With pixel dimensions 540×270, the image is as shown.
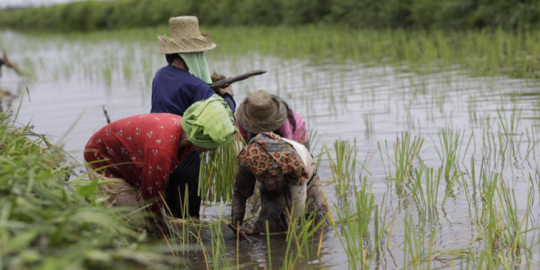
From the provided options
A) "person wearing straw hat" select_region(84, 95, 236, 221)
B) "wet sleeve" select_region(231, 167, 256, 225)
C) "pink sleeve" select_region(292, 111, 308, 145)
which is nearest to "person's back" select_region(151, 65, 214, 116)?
"person wearing straw hat" select_region(84, 95, 236, 221)

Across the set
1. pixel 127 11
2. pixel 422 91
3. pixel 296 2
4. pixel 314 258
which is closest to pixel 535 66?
pixel 422 91

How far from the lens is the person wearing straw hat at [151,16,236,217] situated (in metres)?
4.41

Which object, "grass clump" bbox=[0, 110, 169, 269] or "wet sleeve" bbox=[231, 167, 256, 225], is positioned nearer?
"grass clump" bbox=[0, 110, 169, 269]

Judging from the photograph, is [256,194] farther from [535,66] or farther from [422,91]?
[535,66]

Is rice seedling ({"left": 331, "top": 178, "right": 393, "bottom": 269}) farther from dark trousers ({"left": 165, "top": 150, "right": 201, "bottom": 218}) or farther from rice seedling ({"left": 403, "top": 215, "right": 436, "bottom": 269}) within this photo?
dark trousers ({"left": 165, "top": 150, "right": 201, "bottom": 218})

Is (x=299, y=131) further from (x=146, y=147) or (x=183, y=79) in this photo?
(x=146, y=147)

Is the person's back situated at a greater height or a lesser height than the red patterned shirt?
greater

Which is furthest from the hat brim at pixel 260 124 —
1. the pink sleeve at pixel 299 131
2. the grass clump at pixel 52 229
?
the grass clump at pixel 52 229

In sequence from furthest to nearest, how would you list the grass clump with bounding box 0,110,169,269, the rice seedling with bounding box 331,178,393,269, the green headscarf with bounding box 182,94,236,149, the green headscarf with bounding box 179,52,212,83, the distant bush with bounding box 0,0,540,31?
the distant bush with bounding box 0,0,540,31 → the green headscarf with bounding box 179,52,212,83 → the green headscarf with bounding box 182,94,236,149 → the rice seedling with bounding box 331,178,393,269 → the grass clump with bounding box 0,110,169,269

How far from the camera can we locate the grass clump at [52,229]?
1610 millimetres

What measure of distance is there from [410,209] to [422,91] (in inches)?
182

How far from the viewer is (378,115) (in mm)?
8055

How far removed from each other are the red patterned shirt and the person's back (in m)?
0.48

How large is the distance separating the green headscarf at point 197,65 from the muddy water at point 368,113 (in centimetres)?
101
